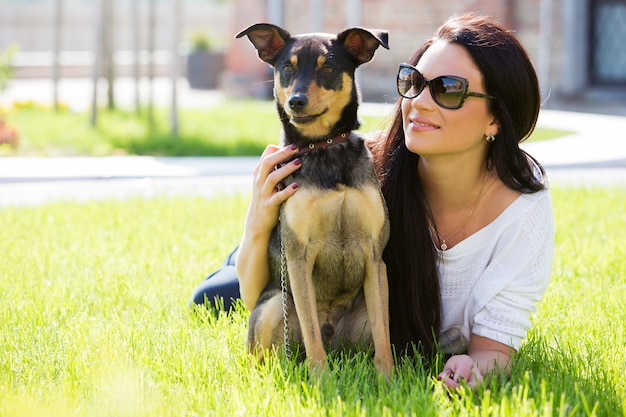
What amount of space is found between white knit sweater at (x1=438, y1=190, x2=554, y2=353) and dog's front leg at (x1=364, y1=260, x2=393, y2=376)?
0.39 m

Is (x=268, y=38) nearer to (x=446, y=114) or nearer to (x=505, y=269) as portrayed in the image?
(x=446, y=114)

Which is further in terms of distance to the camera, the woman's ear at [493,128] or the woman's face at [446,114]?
the woman's ear at [493,128]

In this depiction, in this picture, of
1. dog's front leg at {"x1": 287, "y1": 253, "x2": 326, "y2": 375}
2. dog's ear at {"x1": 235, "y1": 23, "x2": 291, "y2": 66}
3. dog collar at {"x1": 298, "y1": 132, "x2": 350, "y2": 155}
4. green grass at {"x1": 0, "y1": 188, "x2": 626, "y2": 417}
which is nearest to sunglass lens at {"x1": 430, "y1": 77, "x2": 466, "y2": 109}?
dog collar at {"x1": 298, "y1": 132, "x2": 350, "y2": 155}

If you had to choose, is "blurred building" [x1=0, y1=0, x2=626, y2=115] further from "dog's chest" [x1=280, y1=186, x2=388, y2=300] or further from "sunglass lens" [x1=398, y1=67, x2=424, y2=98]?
"dog's chest" [x1=280, y1=186, x2=388, y2=300]

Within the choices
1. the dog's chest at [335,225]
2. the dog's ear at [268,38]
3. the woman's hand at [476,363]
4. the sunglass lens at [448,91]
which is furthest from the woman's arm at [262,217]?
the woman's hand at [476,363]

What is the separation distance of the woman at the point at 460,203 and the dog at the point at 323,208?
13cm

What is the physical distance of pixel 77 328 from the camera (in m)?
4.20

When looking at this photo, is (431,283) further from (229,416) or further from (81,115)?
(81,115)

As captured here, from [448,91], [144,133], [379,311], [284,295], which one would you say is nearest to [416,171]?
[448,91]

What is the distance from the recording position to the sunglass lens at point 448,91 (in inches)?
141

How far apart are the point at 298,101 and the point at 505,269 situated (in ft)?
3.58

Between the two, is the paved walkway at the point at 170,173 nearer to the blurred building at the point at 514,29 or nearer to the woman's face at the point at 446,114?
the blurred building at the point at 514,29

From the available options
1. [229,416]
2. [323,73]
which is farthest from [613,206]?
[229,416]

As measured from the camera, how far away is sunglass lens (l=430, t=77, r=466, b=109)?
3594 millimetres
